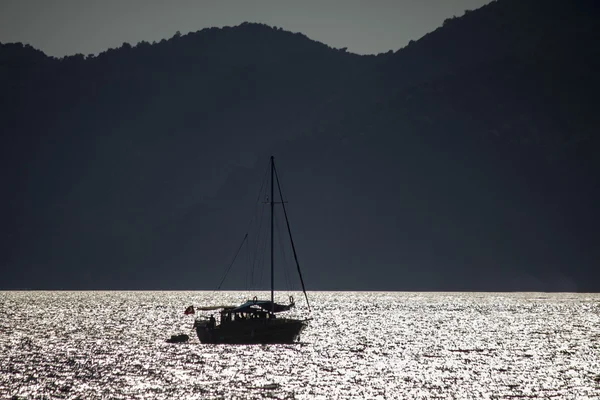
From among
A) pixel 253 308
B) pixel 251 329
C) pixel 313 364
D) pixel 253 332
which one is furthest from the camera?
pixel 253 308

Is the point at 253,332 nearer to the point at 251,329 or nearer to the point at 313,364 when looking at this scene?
the point at 251,329

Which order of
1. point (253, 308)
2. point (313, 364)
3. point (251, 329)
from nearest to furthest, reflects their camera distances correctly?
point (313, 364), point (251, 329), point (253, 308)

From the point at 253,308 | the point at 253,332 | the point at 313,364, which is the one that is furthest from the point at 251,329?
the point at 313,364

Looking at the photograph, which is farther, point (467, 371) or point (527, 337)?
point (527, 337)

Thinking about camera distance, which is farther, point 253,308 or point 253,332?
point 253,308

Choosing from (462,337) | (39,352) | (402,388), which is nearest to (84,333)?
(39,352)

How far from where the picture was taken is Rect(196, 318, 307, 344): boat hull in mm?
97750

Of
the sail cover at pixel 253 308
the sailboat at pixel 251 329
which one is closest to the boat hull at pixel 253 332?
the sailboat at pixel 251 329

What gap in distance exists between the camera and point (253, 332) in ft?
320

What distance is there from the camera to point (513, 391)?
69125 millimetres

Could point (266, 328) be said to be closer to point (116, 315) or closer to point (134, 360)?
point (134, 360)

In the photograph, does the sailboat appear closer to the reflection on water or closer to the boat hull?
the boat hull

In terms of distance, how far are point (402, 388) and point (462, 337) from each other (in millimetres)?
56439

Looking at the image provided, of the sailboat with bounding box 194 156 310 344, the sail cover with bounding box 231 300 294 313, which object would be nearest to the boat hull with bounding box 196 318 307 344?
the sailboat with bounding box 194 156 310 344
